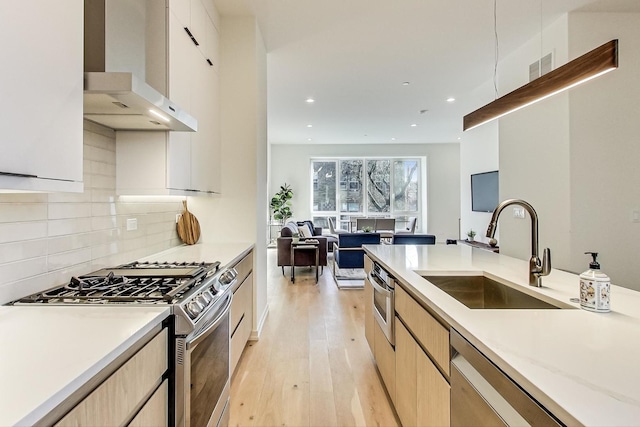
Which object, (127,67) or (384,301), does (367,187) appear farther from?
(127,67)

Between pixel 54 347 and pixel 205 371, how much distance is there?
77cm


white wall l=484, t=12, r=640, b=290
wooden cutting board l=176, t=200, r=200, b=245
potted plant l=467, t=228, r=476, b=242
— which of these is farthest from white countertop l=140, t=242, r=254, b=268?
potted plant l=467, t=228, r=476, b=242

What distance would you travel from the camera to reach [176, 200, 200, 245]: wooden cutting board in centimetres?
287

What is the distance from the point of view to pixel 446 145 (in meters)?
9.54

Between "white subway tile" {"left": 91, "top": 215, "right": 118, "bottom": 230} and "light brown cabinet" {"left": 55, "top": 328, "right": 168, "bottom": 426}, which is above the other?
"white subway tile" {"left": 91, "top": 215, "right": 118, "bottom": 230}

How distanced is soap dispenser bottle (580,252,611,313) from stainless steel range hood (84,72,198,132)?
1875mm

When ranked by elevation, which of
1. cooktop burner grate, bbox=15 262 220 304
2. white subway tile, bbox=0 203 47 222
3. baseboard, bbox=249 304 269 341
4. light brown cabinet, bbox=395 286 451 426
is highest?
white subway tile, bbox=0 203 47 222

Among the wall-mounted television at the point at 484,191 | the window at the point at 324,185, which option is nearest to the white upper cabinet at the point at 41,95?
the wall-mounted television at the point at 484,191

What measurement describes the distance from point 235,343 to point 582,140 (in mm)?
3509

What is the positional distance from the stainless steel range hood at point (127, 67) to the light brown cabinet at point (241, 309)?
1.14m

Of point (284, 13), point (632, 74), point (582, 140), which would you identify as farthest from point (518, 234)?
point (284, 13)

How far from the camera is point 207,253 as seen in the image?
2.44 meters

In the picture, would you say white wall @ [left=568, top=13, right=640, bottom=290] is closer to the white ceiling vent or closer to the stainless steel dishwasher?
the white ceiling vent

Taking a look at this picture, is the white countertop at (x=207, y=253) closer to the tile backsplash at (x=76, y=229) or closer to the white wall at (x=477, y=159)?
the tile backsplash at (x=76, y=229)
